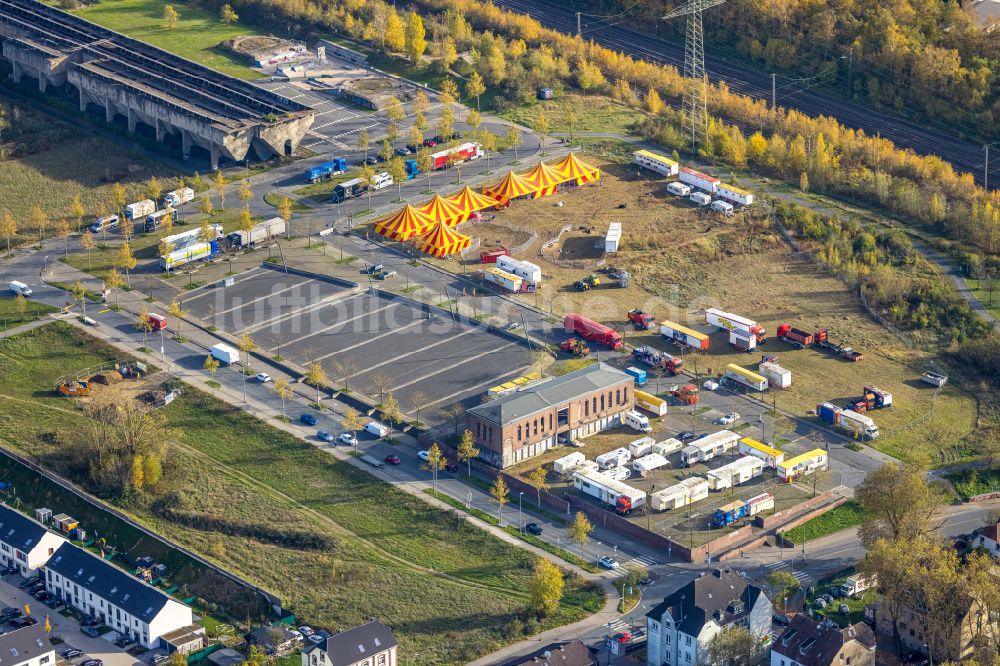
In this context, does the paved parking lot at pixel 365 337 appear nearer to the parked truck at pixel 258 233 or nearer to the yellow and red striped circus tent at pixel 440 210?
the parked truck at pixel 258 233

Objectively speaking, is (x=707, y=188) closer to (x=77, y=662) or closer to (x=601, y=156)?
(x=601, y=156)

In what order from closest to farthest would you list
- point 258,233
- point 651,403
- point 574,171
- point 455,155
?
point 651,403 < point 258,233 < point 574,171 < point 455,155

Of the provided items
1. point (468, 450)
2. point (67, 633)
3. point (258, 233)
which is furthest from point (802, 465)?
point (258, 233)

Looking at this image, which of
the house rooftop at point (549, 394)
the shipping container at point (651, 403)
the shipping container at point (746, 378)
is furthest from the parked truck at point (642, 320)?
the house rooftop at point (549, 394)

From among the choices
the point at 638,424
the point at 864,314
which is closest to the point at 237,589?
the point at 638,424

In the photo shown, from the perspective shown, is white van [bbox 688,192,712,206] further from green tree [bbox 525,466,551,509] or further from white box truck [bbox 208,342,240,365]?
green tree [bbox 525,466,551,509]

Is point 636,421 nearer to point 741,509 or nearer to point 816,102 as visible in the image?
point 741,509

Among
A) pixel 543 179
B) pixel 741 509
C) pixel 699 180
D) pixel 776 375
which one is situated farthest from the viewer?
pixel 543 179
